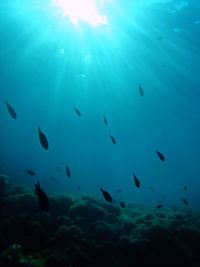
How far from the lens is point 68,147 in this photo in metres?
109

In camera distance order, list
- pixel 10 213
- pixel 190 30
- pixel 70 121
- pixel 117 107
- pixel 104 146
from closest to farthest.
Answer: pixel 10 213, pixel 190 30, pixel 117 107, pixel 70 121, pixel 104 146

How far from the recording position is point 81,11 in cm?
1997

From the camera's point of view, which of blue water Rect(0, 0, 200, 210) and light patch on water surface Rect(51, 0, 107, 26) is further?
blue water Rect(0, 0, 200, 210)

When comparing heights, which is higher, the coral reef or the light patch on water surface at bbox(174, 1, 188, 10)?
the light patch on water surface at bbox(174, 1, 188, 10)

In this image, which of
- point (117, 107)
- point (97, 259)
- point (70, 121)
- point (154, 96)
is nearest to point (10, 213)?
point (97, 259)

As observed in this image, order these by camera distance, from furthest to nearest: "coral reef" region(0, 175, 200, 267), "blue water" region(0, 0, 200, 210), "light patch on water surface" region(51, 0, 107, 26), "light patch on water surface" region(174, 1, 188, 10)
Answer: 1. "blue water" region(0, 0, 200, 210)
2. "light patch on water surface" region(51, 0, 107, 26)
3. "light patch on water surface" region(174, 1, 188, 10)
4. "coral reef" region(0, 175, 200, 267)

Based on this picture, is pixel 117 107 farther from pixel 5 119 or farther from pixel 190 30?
pixel 5 119

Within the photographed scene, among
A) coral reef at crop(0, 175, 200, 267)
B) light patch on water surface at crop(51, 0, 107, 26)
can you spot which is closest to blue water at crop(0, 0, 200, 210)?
light patch on water surface at crop(51, 0, 107, 26)

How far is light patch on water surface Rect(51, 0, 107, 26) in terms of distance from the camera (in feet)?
61.5

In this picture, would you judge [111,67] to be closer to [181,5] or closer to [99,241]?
[181,5]

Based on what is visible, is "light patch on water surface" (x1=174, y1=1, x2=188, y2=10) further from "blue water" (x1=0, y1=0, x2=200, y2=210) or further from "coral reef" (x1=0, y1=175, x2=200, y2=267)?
"coral reef" (x1=0, y1=175, x2=200, y2=267)

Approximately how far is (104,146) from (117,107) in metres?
53.8

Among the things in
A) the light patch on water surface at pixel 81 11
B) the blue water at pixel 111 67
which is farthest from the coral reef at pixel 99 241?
the light patch on water surface at pixel 81 11

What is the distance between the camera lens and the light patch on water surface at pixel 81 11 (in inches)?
738
